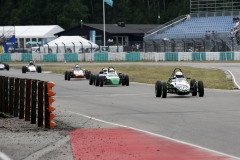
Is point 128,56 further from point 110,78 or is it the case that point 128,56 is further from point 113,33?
point 110,78

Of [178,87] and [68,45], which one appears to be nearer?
[178,87]

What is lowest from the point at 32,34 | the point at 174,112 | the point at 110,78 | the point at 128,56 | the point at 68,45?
the point at 174,112

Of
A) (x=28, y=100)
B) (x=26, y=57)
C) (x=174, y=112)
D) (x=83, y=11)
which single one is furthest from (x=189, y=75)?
(x=83, y=11)

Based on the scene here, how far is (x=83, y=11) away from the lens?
10962 cm

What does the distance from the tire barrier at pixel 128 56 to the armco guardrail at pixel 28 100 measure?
3793 cm

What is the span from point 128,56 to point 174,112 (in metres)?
44.4

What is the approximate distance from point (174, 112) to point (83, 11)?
96186mm

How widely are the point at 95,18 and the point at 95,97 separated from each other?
328 ft

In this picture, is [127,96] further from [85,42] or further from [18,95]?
[85,42]

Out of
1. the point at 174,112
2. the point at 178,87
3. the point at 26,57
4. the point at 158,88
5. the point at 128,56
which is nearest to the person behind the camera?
the point at 174,112

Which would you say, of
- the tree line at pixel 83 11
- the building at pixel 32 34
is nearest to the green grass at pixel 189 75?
the building at pixel 32 34

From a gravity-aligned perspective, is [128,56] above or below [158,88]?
above

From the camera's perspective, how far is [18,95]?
14125 mm

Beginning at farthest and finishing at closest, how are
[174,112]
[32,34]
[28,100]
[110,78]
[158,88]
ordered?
[32,34] < [110,78] < [158,88] < [174,112] < [28,100]
